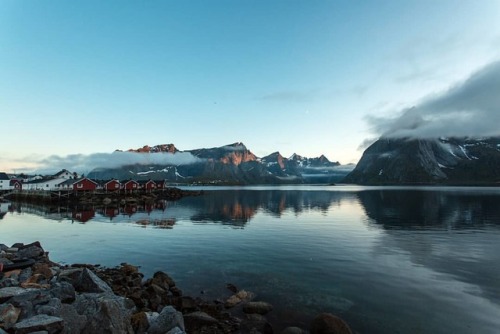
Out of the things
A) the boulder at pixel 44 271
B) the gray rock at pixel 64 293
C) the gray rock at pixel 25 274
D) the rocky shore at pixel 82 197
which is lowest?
the rocky shore at pixel 82 197

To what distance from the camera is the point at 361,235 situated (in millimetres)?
45844

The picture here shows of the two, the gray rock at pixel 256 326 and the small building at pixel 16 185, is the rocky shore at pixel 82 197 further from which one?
the gray rock at pixel 256 326

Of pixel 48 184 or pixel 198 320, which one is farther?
pixel 48 184

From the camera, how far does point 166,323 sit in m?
14.9

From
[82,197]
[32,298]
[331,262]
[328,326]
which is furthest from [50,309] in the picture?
[82,197]

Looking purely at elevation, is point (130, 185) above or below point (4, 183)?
below

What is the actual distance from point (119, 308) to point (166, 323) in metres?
2.28

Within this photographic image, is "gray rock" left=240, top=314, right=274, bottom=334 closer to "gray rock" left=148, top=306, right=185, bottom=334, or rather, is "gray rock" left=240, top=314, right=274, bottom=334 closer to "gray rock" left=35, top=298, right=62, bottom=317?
"gray rock" left=148, top=306, right=185, bottom=334

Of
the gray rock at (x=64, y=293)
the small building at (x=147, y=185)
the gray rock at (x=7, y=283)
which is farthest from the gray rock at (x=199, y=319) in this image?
the small building at (x=147, y=185)

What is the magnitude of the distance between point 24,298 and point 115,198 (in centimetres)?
11594

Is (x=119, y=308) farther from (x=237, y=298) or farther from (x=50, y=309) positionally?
(x=237, y=298)

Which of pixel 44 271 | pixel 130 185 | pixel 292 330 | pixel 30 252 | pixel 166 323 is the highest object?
pixel 130 185

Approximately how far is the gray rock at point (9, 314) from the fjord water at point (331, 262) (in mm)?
11019

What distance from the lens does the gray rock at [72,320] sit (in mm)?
13320
